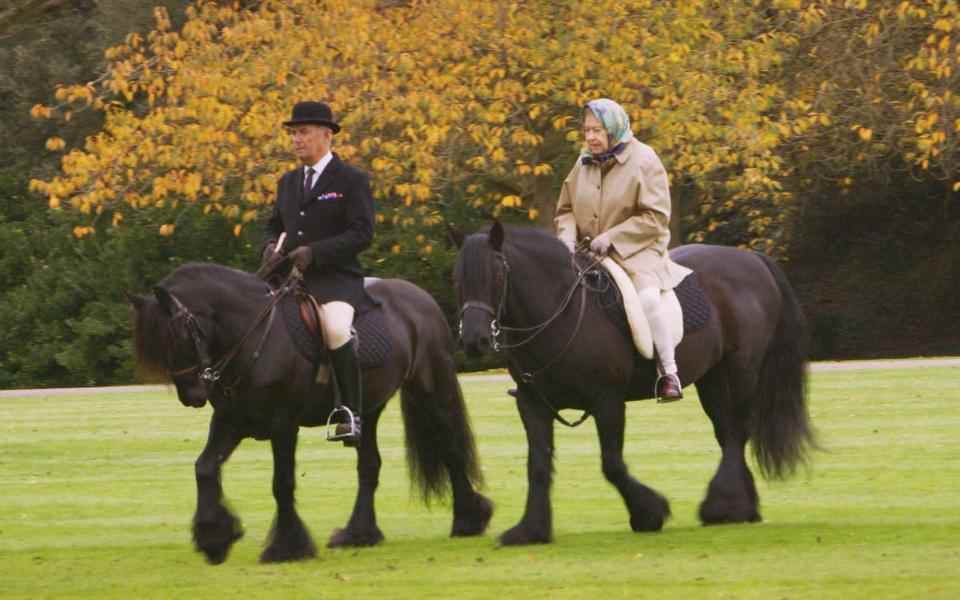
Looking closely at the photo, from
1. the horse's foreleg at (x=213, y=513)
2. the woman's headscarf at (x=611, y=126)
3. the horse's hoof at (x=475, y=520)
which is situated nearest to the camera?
the horse's foreleg at (x=213, y=513)

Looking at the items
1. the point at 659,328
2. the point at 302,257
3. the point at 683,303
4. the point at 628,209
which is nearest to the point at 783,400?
the point at 683,303

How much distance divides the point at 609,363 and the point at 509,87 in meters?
15.7

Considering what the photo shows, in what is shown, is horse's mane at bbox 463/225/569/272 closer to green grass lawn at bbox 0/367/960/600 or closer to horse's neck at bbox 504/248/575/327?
horse's neck at bbox 504/248/575/327

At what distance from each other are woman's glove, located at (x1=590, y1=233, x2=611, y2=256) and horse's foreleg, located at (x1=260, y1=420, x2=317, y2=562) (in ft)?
6.46

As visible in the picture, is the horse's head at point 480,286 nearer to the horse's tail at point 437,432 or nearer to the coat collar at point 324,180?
the coat collar at point 324,180

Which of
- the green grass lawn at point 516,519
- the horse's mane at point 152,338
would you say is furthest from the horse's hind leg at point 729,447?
the horse's mane at point 152,338

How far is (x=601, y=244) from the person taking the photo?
11461 mm

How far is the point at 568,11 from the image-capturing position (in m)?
26.6

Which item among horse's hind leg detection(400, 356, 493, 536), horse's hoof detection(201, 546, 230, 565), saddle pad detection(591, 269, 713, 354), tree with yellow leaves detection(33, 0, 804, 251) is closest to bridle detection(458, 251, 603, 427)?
saddle pad detection(591, 269, 713, 354)

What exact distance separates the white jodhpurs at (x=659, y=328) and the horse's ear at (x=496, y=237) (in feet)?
3.40

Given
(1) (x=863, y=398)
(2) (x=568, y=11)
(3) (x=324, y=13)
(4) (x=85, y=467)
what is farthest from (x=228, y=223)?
(4) (x=85, y=467)

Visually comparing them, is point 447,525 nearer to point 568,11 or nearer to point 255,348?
point 255,348

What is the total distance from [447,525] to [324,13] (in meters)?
16.0

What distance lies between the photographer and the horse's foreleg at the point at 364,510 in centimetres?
1149
